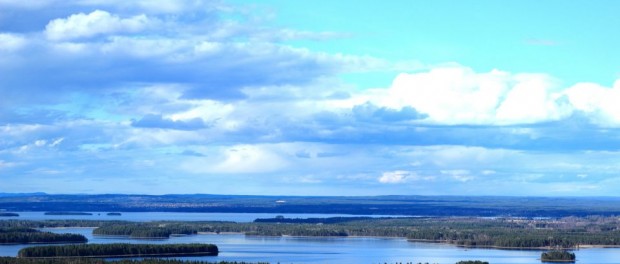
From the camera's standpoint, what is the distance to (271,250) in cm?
9738

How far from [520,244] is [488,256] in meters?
19.9

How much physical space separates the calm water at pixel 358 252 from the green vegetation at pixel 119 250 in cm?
229

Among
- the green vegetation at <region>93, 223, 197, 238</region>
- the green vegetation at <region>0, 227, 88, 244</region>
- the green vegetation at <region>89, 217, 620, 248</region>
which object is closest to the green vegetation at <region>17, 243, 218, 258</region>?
the green vegetation at <region>0, 227, 88, 244</region>

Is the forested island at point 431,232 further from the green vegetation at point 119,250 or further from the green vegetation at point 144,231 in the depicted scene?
the green vegetation at point 119,250

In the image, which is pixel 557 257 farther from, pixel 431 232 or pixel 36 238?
pixel 36 238

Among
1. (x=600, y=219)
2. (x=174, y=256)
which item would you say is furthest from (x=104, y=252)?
(x=600, y=219)

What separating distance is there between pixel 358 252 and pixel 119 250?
2161cm

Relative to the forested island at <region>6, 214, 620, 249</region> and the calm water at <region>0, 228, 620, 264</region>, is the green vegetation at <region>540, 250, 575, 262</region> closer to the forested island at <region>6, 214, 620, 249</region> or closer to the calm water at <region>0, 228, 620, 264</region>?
the calm water at <region>0, 228, 620, 264</region>

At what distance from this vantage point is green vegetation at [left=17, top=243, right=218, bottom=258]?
278ft

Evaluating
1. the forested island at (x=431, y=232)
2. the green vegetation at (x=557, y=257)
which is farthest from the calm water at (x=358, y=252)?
the forested island at (x=431, y=232)

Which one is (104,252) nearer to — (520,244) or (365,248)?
(365,248)

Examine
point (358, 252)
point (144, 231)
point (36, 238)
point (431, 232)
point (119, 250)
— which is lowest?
point (119, 250)

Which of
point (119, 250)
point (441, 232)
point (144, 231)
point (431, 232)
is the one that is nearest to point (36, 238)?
point (144, 231)

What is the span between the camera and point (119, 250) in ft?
286
